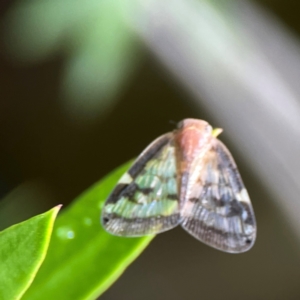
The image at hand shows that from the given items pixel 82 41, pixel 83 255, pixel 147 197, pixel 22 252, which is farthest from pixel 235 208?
pixel 82 41

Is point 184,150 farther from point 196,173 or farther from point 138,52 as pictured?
point 138,52

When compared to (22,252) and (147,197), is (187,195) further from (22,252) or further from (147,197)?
(22,252)

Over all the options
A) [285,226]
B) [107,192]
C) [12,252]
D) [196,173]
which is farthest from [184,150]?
[285,226]

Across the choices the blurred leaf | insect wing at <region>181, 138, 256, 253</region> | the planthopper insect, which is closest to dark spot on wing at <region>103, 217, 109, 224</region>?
the planthopper insect

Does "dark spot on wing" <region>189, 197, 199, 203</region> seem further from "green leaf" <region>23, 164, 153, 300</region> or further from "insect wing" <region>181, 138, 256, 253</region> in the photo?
"green leaf" <region>23, 164, 153, 300</region>

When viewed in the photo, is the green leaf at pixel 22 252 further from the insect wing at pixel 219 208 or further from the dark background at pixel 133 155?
the dark background at pixel 133 155

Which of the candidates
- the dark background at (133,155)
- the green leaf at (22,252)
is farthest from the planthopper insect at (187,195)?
the dark background at (133,155)

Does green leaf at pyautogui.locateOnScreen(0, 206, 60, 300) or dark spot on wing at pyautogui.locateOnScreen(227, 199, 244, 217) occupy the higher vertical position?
green leaf at pyautogui.locateOnScreen(0, 206, 60, 300)
